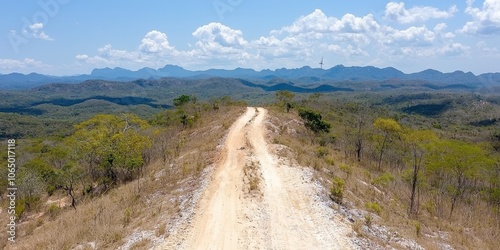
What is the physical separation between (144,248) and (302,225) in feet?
19.8

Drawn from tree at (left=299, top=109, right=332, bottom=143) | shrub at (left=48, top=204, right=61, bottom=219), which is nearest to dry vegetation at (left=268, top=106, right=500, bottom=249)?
shrub at (left=48, top=204, right=61, bottom=219)

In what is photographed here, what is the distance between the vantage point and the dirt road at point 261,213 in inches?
467

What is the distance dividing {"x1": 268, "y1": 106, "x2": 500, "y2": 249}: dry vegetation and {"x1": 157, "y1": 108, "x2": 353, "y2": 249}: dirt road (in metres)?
1.15

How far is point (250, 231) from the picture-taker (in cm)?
1248

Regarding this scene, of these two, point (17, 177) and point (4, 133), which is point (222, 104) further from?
point (4, 133)

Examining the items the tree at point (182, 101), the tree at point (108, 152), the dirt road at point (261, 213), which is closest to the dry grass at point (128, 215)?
the dirt road at point (261, 213)

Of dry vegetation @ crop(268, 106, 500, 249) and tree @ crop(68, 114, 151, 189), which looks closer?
dry vegetation @ crop(268, 106, 500, 249)

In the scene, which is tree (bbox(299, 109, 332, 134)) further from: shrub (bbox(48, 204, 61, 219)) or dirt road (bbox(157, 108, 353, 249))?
shrub (bbox(48, 204, 61, 219))

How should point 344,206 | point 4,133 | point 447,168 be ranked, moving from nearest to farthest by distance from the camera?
point 344,206 → point 447,168 → point 4,133

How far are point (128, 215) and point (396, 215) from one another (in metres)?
12.5

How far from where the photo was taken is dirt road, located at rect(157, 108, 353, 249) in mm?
11852

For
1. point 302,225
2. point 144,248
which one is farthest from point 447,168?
point 144,248

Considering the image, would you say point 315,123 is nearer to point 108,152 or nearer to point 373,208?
point 108,152

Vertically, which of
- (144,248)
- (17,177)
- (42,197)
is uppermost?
(144,248)
